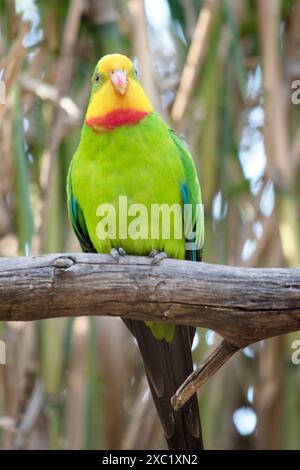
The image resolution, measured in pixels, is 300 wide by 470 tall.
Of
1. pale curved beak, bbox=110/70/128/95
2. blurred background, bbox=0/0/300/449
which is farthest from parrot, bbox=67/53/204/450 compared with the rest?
blurred background, bbox=0/0/300/449

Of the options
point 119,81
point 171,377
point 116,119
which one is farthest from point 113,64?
point 171,377

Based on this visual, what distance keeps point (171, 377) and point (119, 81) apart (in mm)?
1089

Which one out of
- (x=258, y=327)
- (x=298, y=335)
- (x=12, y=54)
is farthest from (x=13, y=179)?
(x=258, y=327)

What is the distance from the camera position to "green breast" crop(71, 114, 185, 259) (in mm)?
2920

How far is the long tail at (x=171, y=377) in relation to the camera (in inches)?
111

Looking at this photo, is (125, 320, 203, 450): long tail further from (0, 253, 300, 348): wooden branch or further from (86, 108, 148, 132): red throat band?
(86, 108, 148, 132): red throat band

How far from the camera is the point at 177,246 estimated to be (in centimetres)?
301

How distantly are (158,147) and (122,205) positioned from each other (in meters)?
0.26

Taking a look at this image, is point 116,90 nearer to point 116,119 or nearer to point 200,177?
point 116,119

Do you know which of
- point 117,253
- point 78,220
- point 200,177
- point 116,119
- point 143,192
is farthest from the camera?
point 200,177

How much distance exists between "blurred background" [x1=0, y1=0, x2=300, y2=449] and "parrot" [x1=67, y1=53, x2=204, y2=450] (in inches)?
Result: 12.2

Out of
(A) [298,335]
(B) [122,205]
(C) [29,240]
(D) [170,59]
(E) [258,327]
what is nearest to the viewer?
(E) [258,327]

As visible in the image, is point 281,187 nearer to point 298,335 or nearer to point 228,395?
point 298,335

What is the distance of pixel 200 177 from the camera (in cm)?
372
